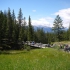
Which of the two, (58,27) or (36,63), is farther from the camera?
(58,27)

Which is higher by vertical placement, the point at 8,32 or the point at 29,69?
the point at 8,32

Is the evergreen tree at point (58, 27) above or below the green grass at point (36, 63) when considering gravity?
above

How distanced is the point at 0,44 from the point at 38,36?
86.7 m

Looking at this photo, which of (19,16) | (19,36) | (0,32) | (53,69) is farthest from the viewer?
(19,16)

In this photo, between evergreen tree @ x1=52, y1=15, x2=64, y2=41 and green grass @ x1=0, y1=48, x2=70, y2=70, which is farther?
evergreen tree @ x1=52, y1=15, x2=64, y2=41

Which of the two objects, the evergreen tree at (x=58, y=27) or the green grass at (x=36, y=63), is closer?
the green grass at (x=36, y=63)

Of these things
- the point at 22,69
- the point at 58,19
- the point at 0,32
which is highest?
the point at 58,19

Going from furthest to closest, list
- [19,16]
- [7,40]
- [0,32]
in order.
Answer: [19,16] → [7,40] → [0,32]

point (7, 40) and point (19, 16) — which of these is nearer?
point (7, 40)

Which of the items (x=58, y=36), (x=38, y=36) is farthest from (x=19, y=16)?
(x=38, y=36)

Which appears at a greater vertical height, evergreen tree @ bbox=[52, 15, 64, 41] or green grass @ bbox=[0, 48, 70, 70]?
evergreen tree @ bbox=[52, 15, 64, 41]

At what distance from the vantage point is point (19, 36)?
98.9m

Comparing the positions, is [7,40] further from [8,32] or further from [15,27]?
[15,27]

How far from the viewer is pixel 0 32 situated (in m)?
76.7
